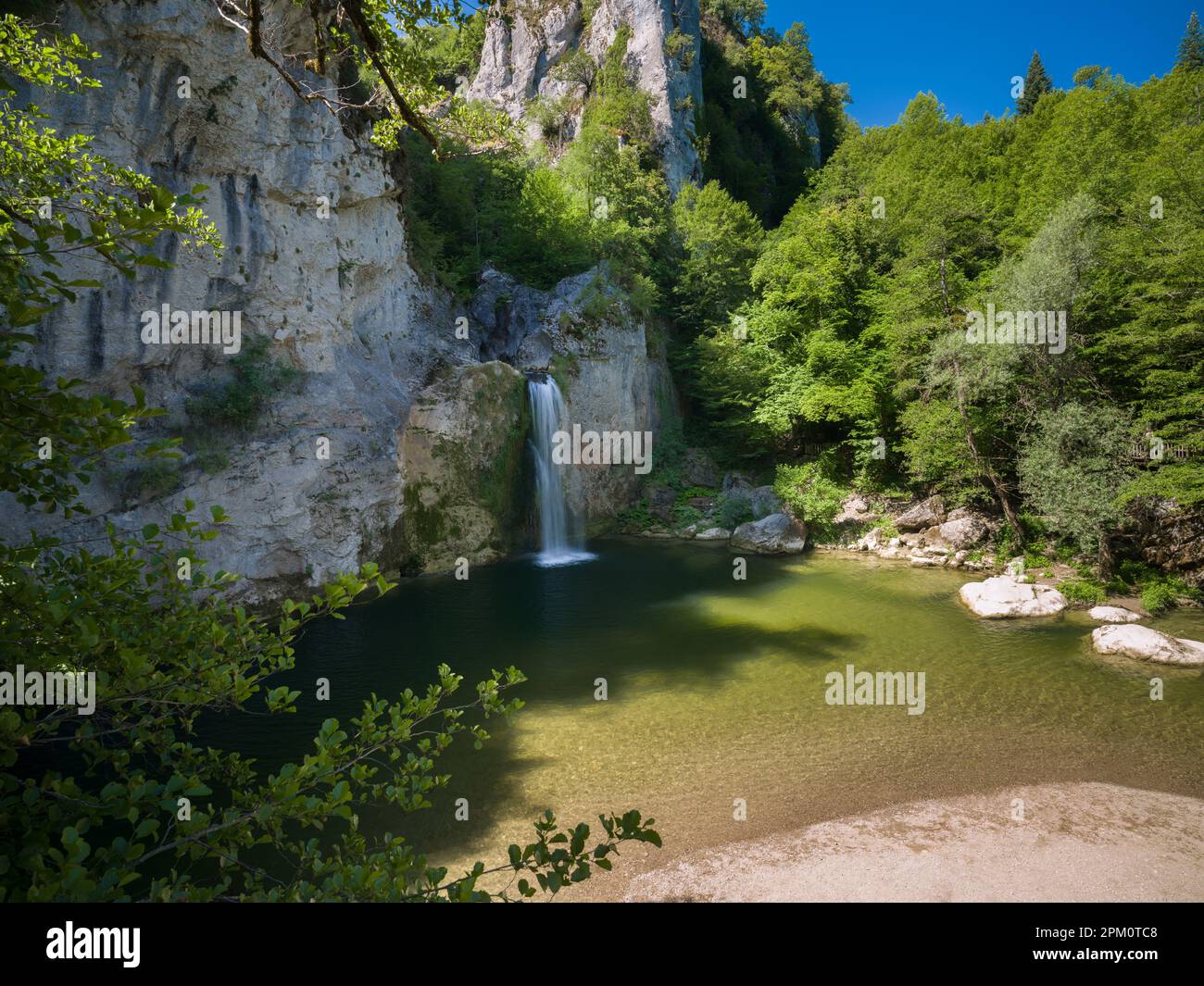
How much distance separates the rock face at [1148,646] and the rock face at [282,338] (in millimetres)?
15626

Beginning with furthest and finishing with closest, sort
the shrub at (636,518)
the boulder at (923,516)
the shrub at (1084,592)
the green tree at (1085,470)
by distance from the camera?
1. the shrub at (636,518)
2. the boulder at (923,516)
3. the green tree at (1085,470)
4. the shrub at (1084,592)

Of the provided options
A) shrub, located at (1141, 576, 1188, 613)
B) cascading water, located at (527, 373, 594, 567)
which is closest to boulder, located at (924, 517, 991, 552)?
shrub, located at (1141, 576, 1188, 613)

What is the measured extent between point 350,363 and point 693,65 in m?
33.3

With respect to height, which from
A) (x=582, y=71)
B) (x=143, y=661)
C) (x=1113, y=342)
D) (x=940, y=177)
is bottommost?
(x=143, y=661)

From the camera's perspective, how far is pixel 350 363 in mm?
16797

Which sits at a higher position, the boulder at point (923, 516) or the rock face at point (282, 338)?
the rock face at point (282, 338)

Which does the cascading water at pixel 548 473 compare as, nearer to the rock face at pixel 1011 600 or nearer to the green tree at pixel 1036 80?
the rock face at pixel 1011 600

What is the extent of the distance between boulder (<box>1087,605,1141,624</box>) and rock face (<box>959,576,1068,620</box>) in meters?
0.78

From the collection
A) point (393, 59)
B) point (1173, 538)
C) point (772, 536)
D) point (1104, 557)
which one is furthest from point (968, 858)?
point (772, 536)

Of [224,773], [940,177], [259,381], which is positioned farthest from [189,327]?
[940,177]

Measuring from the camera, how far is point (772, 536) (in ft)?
71.6

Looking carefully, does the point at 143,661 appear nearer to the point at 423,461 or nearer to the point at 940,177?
the point at 423,461

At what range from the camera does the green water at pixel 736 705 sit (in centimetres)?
784

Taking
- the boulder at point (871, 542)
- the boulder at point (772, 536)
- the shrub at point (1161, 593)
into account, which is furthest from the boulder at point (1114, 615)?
the boulder at point (772, 536)
